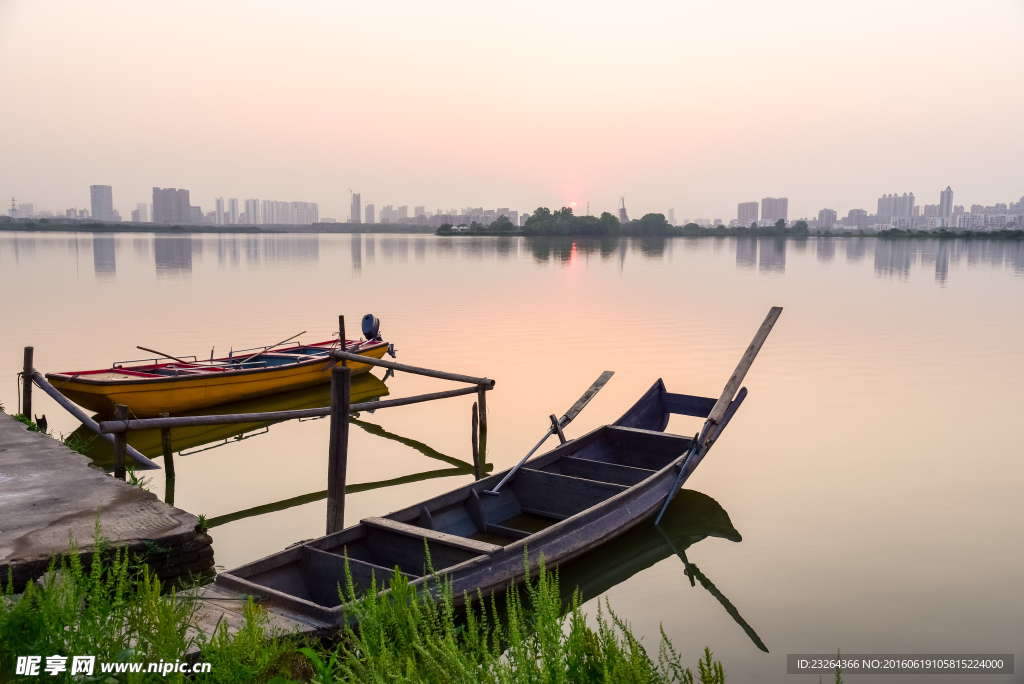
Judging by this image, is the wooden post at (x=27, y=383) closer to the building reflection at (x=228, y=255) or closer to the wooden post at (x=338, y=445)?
the wooden post at (x=338, y=445)

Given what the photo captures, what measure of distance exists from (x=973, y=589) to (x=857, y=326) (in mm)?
20219

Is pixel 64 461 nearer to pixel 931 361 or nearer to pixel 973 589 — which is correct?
pixel 973 589

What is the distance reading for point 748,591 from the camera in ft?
27.5

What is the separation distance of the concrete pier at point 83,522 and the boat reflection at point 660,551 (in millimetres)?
3651

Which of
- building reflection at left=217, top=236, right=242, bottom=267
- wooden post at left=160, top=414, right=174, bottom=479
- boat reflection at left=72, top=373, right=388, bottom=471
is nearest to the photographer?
wooden post at left=160, top=414, right=174, bottom=479

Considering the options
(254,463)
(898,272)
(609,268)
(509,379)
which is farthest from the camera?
(609,268)

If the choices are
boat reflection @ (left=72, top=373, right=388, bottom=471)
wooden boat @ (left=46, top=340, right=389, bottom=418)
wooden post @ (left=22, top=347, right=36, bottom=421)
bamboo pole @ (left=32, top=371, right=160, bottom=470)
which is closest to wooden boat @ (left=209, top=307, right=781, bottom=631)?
wooden boat @ (left=46, top=340, right=389, bottom=418)

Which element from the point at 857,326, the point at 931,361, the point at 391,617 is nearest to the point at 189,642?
the point at 391,617

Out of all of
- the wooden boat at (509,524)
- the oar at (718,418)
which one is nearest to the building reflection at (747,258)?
the oar at (718,418)

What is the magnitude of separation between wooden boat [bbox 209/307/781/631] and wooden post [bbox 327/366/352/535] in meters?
0.92

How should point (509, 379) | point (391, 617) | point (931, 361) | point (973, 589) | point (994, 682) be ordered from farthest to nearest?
point (931, 361) → point (509, 379) → point (973, 589) → point (994, 682) → point (391, 617)

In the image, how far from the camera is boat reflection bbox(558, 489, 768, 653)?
8156 millimetres

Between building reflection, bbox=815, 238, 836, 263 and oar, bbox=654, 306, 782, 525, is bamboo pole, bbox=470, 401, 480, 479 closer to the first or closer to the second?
oar, bbox=654, 306, 782, 525

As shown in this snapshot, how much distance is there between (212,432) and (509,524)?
25.4 ft
